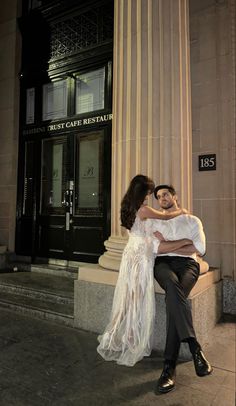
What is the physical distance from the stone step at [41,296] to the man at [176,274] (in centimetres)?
172

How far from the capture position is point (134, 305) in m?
3.36

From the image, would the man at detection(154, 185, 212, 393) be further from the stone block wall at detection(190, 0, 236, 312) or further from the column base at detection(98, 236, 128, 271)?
the stone block wall at detection(190, 0, 236, 312)

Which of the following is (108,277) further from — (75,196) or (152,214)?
(75,196)

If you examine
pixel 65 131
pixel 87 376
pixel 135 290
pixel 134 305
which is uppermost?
pixel 65 131

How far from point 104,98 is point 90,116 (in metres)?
0.46

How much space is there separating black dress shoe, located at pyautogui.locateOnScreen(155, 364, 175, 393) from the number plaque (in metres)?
3.04

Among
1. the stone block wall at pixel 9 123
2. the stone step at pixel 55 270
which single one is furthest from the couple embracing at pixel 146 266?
the stone block wall at pixel 9 123

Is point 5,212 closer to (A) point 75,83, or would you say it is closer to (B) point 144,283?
(A) point 75,83

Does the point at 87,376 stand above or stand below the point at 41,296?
below

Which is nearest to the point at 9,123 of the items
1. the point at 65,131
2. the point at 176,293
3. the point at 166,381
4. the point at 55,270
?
the point at 65,131

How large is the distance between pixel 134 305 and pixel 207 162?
8.65 feet

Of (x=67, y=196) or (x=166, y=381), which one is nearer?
(x=166, y=381)

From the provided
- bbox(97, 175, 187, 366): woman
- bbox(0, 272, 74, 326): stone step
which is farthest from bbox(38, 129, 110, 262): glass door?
bbox(97, 175, 187, 366): woman

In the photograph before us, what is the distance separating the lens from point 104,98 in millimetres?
6352
